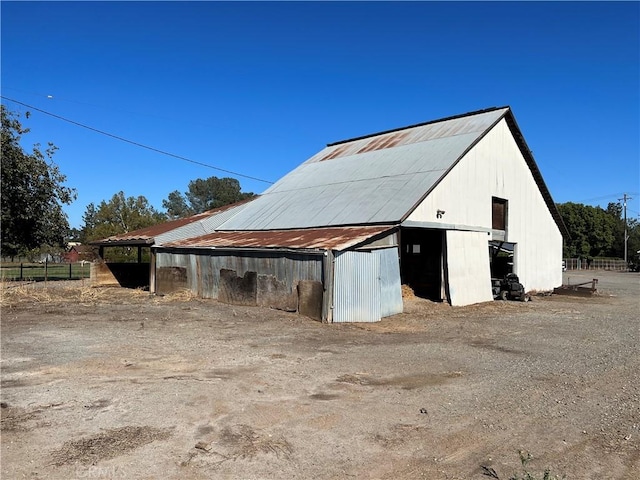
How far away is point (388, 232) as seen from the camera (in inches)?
637

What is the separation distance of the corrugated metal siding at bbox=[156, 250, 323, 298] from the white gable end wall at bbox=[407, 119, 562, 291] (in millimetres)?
4436

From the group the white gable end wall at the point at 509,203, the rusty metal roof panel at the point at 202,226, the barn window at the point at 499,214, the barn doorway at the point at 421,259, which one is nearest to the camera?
the white gable end wall at the point at 509,203

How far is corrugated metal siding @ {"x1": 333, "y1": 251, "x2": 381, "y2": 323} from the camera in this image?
1394cm

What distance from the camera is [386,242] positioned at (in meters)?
16.2

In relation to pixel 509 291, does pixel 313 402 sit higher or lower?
lower

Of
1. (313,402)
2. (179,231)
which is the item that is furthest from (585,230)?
(313,402)

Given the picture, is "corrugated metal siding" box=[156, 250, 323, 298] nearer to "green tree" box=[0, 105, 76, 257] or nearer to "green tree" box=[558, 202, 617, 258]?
"green tree" box=[0, 105, 76, 257]

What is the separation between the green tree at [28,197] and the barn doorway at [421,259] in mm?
17659

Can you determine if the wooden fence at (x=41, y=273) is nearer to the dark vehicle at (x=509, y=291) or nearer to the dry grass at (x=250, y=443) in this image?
the dark vehicle at (x=509, y=291)

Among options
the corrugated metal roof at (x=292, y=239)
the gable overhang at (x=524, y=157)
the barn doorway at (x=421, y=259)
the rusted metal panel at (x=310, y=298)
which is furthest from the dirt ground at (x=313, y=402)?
the barn doorway at (x=421, y=259)

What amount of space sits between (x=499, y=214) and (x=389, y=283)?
10.3 meters

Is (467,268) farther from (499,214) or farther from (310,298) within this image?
(310,298)

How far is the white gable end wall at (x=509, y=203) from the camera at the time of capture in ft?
63.6

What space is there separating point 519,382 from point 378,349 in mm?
3177
